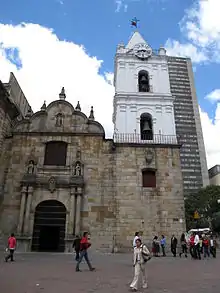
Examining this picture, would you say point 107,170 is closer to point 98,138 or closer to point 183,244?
point 98,138

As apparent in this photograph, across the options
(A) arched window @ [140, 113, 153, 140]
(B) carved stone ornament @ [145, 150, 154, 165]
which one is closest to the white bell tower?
(A) arched window @ [140, 113, 153, 140]

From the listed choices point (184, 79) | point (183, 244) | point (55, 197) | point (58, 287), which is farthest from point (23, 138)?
point (184, 79)

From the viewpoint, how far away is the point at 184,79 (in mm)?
104812

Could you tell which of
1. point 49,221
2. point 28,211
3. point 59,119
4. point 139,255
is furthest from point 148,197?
point 139,255

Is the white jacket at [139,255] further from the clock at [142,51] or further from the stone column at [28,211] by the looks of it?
the clock at [142,51]

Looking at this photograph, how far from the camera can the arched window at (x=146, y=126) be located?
76.0 feet

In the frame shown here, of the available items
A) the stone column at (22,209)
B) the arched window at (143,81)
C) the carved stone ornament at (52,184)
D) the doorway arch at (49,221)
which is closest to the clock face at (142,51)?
the arched window at (143,81)

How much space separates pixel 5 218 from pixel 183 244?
11393 mm

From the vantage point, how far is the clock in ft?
91.9

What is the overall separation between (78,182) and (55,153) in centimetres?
306

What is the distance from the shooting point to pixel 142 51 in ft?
93.4

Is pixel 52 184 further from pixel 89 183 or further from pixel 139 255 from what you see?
pixel 139 255

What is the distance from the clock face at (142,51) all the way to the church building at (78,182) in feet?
34.6

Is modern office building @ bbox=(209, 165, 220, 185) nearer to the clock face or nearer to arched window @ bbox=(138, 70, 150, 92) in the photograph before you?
the clock face
